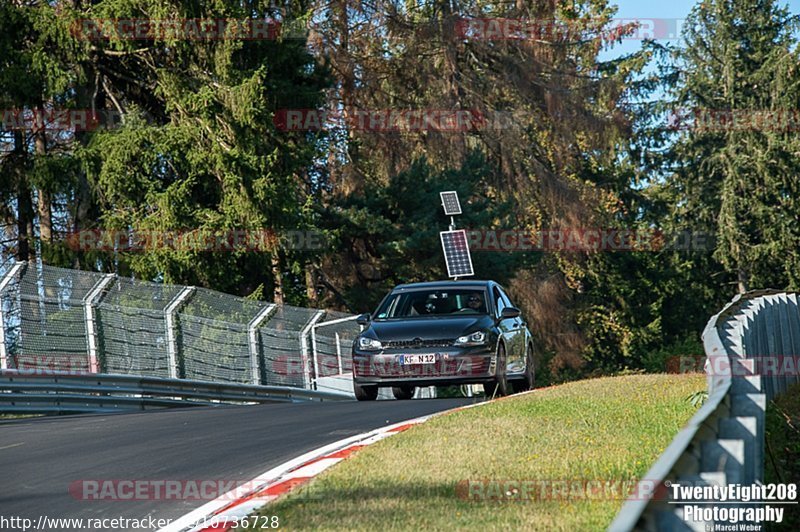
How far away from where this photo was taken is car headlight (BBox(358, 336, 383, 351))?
16.6 metres

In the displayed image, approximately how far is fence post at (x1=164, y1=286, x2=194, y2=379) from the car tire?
14.2 feet

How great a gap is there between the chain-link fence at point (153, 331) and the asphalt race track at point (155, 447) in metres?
2.19

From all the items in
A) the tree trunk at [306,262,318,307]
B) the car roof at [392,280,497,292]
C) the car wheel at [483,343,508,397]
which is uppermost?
the car roof at [392,280,497,292]

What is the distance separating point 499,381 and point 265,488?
8.83 meters

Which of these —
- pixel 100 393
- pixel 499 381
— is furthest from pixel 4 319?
pixel 499 381

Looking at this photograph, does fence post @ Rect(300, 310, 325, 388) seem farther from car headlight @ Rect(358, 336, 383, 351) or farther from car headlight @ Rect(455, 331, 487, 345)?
car headlight @ Rect(455, 331, 487, 345)

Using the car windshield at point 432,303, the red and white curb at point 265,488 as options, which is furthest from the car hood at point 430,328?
the red and white curb at point 265,488

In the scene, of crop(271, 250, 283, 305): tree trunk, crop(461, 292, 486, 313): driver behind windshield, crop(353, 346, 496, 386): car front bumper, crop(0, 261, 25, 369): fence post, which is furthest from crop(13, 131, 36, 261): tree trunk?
crop(353, 346, 496, 386): car front bumper

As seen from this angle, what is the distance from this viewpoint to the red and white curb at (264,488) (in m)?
7.27

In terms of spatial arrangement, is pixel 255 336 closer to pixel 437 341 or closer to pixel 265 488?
pixel 437 341

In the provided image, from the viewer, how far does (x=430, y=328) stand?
16688 mm

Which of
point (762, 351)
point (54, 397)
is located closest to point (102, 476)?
point (762, 351)

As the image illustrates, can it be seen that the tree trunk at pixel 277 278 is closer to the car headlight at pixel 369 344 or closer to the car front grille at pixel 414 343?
the car headlight at pixel 369 344

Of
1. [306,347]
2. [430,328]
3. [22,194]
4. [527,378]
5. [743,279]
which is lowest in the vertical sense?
[743,279]
